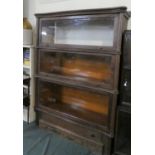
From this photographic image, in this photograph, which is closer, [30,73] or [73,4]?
[73,4]

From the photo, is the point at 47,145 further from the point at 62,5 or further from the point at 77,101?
the point at 62,5

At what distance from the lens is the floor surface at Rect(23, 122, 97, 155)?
2.22 metres

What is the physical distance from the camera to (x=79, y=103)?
2.57m

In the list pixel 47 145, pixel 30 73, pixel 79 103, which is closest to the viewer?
pixel 47 145

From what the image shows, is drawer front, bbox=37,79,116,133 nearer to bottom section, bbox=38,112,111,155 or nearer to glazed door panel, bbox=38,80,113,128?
glazed door panel, bbox=38,80,113,128

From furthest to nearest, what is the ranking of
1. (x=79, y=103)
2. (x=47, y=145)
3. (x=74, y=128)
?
(x=79, y=103)
(x=74, y=128)
(x=47, y=145)

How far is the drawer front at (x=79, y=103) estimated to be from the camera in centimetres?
215

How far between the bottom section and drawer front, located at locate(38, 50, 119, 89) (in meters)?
0.59

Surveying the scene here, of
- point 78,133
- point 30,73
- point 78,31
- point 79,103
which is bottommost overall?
point 78,133

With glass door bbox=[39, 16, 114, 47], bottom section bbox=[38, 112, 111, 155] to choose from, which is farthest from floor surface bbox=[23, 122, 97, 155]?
glass door bbox=[39, 16, 114, 47]

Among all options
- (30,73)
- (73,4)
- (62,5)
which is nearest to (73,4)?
(73,4)

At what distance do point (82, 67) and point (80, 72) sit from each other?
0.07m
